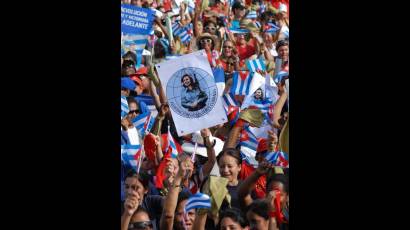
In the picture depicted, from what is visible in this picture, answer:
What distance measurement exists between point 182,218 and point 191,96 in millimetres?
729

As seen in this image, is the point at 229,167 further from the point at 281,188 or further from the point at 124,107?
the point at 124,107

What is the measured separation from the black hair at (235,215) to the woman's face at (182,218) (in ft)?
0.55

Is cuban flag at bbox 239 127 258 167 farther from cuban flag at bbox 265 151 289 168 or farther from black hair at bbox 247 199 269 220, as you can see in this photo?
black hair at bbox 247 199 269 220

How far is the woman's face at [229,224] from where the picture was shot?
3088mm

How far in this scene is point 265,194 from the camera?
10.2ft

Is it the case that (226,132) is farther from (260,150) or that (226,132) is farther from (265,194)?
(265,194)

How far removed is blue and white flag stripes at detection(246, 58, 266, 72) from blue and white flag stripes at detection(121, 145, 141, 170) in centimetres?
84

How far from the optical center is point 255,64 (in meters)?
3.18

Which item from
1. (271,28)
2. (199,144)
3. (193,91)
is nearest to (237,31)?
(271,28)

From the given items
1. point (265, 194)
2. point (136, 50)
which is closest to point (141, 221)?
point (265, 194)

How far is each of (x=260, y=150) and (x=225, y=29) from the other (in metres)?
0.76

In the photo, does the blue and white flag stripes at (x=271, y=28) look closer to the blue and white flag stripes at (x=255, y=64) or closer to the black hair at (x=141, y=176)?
the blue and white flag stripes at (x=255, y=64)

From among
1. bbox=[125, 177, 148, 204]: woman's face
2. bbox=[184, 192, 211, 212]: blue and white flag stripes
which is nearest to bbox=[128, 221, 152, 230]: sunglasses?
bbox=[125, 177, 148, 204]: woman's face

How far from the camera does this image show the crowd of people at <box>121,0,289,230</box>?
312 cm
